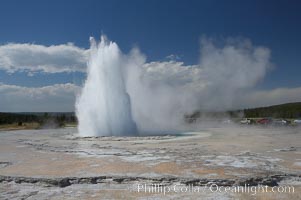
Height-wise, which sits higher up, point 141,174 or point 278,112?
point 278,112

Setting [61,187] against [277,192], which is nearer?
[277,192]

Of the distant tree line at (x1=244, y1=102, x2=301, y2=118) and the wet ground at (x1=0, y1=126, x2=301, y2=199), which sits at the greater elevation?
the distant tree line at (x1=244, y1=102, x2=301, y2=118)

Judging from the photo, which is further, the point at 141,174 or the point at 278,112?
the point at 278,112

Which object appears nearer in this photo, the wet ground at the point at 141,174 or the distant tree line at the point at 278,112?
the wet ground at the point at 141,174

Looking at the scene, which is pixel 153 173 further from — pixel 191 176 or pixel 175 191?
pixel 175 191

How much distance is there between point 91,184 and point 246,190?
3495 mm

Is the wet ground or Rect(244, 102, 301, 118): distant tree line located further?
Rect(244, 102, 301, 118): distant tree line

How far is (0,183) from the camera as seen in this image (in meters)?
8.34

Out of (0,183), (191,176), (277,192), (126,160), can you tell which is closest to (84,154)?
(126,160)

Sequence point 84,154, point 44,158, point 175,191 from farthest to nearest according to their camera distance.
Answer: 1. point 84,154
2. point 44,158
3. point 175,191

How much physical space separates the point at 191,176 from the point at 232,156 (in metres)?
3.79

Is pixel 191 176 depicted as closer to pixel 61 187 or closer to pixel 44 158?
pixel 61 187

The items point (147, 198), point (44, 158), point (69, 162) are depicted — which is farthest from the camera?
point (44, 158)

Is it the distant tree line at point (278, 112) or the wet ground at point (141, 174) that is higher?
the distant tree line at point (278, 112)
